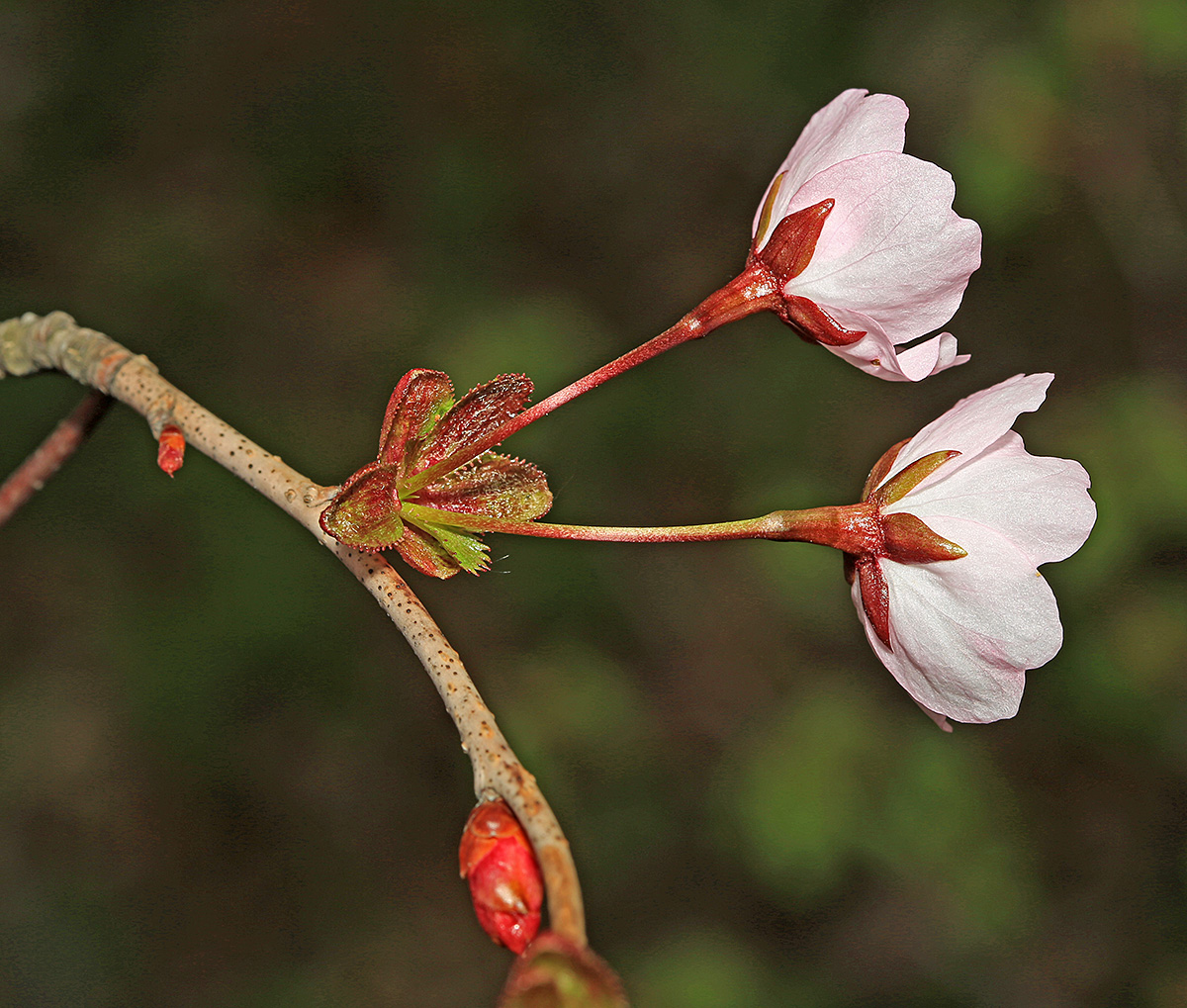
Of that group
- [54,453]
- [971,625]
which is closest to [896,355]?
[971,625]

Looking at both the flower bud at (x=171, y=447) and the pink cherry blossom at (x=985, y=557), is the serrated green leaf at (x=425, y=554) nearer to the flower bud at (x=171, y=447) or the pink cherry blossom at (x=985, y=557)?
the flower bud at (x=171, y=447)

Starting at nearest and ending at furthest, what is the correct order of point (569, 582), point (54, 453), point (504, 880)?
point (504, 880) → point (54, 453) → point (569, 582)

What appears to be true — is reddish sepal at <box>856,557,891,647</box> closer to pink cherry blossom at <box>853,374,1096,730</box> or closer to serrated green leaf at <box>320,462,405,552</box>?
pink cherry blossom at <box>853,374,1096,730</box>

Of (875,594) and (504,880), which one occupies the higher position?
(875,594)

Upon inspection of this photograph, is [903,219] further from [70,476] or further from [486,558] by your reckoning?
[70,476]

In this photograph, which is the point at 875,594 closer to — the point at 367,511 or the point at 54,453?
the point at 367,511

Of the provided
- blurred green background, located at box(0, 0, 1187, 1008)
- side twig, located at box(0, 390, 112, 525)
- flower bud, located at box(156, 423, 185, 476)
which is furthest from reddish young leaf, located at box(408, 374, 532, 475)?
blurred green background, located at box(0, 0, 1187, 1008)
